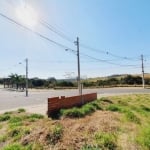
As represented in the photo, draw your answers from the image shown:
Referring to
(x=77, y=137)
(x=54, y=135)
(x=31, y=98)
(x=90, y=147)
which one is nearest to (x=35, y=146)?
(x=54, y=135)

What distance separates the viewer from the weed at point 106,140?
872 cm

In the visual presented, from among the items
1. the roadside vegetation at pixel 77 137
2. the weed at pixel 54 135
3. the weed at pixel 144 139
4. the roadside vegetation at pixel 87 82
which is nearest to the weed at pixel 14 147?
the roadside vegetation at pixel 77 137

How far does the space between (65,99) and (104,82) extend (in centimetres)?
5406

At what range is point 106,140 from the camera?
905 centimetres

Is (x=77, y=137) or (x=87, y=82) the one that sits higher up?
(x=87, y=82)

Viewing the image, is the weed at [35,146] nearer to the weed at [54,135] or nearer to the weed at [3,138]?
the weed at [54,135]

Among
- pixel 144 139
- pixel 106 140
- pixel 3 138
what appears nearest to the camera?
pixel 106 140

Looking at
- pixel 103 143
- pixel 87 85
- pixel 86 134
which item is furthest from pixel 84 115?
pixel 87 85

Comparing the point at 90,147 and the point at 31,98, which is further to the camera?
the point at 31,98

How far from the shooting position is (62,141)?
8.68 metres

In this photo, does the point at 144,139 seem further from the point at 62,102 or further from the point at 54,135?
the point at 62,102

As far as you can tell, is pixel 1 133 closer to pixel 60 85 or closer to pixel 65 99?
pixel 65 99

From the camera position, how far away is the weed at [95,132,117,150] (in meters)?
8.72

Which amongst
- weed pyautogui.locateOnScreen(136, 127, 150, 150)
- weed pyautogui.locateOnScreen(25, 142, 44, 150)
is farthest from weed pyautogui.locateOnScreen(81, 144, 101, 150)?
weed pyautogui.locateOnScreen(136, 127, 150, 150)
